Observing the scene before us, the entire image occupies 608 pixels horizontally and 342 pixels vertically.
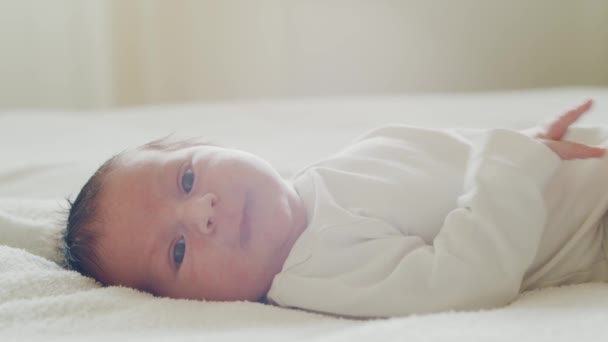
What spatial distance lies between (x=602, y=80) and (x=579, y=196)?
2.06m

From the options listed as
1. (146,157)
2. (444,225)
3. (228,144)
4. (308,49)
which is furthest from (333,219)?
(308,49)

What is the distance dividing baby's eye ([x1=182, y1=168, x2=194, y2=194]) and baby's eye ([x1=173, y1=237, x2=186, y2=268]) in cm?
8

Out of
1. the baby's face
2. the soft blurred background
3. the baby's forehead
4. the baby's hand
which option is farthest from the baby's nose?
the soft blurred background

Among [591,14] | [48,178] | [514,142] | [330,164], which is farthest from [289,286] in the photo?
[591,14]

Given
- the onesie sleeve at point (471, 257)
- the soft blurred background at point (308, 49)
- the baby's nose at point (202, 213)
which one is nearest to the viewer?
the onesie sleeve at point (471, 257)

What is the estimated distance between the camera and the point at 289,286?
33.4 inches

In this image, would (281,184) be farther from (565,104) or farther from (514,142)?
(565,104)

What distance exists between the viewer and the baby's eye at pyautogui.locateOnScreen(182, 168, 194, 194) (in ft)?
3.12

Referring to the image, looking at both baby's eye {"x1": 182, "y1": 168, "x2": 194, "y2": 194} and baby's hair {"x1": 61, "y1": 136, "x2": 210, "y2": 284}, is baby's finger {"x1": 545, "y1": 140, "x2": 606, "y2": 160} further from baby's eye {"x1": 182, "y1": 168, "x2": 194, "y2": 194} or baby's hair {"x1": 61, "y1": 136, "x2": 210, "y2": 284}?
baby's hair {"x1": 61, "y1": 136, "x2": 210, "y2": 284}

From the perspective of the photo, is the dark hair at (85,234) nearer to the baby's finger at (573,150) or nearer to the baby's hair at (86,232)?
the baby's hair at (86,232)

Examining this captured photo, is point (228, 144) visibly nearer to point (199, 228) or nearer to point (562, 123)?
point (199, 228)

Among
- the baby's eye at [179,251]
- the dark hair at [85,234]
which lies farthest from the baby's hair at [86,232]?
the baby's eye at [179,251]

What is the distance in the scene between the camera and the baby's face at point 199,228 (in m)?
0.88

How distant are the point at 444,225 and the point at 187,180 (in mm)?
389
